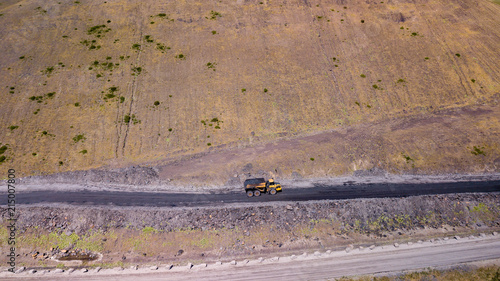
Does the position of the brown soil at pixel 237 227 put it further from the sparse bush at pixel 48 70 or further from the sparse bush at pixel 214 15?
the sparse bush at pixel 214 15

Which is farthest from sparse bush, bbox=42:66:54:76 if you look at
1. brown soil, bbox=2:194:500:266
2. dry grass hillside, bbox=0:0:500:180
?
brown soil, bbox=2:194:500:266

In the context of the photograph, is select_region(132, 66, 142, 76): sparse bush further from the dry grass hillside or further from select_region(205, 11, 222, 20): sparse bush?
select_region(205, 11, 222, 20): sparse bush

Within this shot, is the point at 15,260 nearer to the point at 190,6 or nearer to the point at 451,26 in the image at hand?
the point at 190,6

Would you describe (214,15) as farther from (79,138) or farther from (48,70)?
(79,138)

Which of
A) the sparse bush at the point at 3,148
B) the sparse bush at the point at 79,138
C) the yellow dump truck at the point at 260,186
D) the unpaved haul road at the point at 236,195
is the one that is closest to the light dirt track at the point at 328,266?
the unpaved haul road at the point at 236,195

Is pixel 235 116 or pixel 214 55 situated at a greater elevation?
pixel 214 55

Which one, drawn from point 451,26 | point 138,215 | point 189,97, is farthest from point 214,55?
point 451,26
